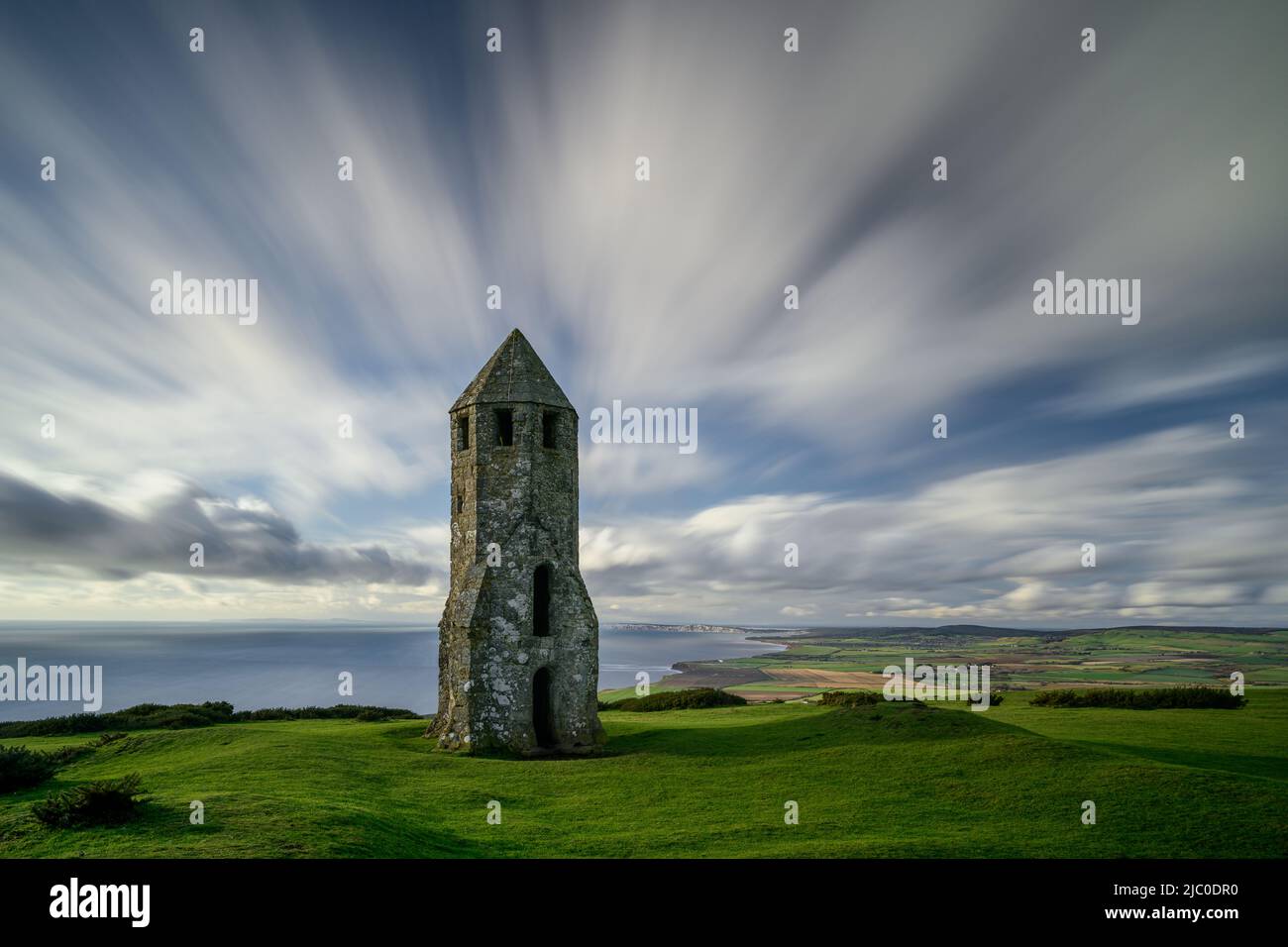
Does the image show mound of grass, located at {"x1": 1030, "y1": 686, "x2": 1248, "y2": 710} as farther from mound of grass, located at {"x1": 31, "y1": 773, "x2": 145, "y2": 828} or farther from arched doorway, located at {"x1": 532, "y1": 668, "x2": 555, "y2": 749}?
mound of grass, located at {"x1": 31, "y1": 773, "x2": 145, "y2": 828}

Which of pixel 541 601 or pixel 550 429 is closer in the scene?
pixel 541 601

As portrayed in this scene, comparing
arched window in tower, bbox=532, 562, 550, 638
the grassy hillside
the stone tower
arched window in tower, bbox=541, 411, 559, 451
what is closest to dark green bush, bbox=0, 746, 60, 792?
the grassy hillside

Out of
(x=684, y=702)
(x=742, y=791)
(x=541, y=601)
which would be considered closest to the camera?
(x=742, y=791)

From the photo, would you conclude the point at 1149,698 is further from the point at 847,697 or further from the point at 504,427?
the point at 504,427

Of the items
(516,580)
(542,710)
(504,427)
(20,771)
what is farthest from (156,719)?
(504,427)

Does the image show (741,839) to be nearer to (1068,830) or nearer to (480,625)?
(1068,830)

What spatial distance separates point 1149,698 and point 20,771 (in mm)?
39583

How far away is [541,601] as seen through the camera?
28.6 m

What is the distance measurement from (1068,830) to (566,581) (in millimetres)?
18618

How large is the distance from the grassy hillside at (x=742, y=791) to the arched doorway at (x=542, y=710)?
2.56 m

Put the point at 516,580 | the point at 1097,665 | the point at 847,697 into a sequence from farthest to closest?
1. the point at 1097,665
2. the point at 847,697
3. the point at 516,580
